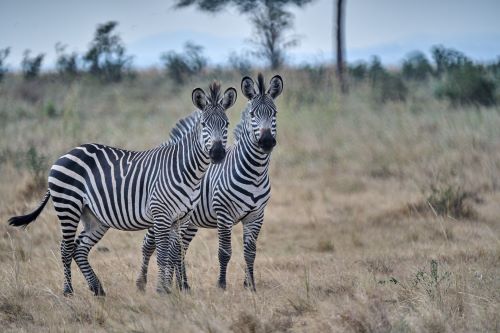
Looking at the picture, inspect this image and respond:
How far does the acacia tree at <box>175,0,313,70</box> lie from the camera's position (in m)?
23.8

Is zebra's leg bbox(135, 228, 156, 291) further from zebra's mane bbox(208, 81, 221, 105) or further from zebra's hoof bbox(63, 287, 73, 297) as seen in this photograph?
zebra's mane bbox(208, 81, 221, 105)

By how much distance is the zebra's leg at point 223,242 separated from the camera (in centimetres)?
717

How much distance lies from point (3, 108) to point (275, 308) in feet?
50.0

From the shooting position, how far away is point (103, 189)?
6.97 metres

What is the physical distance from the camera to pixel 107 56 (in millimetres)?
27266

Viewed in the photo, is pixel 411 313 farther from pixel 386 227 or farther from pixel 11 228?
pixel 11 228

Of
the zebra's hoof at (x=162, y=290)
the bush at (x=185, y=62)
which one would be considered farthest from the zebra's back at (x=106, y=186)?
the bush at (x=185, y=62)

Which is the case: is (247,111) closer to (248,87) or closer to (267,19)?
(248,87)

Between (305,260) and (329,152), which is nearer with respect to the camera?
(305,260)

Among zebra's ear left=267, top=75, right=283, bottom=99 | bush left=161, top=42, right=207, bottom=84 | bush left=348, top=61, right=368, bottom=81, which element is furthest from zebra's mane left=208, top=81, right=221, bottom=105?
bush left=348, top=61, right=368, bottom=81

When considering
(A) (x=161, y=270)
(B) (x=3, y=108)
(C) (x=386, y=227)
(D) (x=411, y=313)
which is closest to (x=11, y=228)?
(A) (x=161, y=270)

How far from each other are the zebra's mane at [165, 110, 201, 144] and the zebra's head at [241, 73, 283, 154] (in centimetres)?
50

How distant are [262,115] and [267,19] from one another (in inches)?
833

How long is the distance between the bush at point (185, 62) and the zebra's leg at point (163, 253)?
16691 millimetres
